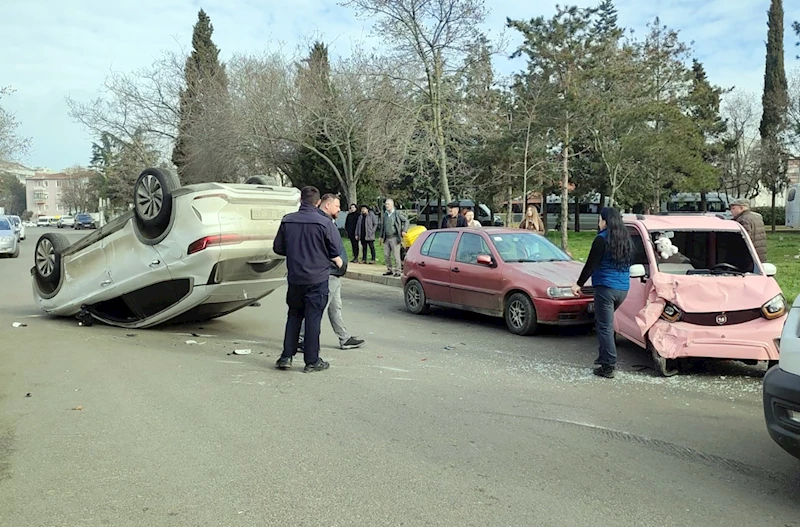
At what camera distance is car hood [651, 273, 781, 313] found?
687 centimetres

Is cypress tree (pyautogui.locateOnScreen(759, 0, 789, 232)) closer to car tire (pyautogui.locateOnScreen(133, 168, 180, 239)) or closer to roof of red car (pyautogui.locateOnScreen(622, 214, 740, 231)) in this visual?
roof of red car (pyautogui.locateOnScreen(622, 214, 740, 231))

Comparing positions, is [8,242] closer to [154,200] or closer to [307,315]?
[154,200]

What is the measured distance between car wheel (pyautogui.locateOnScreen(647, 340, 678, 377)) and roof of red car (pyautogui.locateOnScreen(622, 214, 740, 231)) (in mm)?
1518

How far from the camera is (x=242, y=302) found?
9.35m

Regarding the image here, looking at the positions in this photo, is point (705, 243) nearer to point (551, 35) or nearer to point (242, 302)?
point (242, 302)

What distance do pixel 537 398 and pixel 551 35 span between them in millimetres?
16423

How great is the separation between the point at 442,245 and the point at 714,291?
4.89 metres

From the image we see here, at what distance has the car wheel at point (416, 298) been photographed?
1130cm

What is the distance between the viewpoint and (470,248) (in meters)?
10.6

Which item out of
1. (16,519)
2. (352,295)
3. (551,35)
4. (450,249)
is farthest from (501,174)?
(16,519)

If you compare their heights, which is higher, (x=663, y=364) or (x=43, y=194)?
(x=43, y=194)

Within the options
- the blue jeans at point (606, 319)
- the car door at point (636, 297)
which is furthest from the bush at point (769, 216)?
the blue jeans at point (606, 319)

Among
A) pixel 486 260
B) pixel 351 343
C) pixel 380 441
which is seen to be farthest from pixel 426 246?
pixel 380 441

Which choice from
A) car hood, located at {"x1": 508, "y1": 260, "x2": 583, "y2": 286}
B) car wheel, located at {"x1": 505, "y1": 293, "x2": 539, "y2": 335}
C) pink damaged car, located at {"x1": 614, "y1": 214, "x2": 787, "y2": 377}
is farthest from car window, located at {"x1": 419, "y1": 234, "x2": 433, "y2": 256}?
pink damaged car, located at {"x1": 614, "y1": 214, "x2": 787, "y2": 377}
